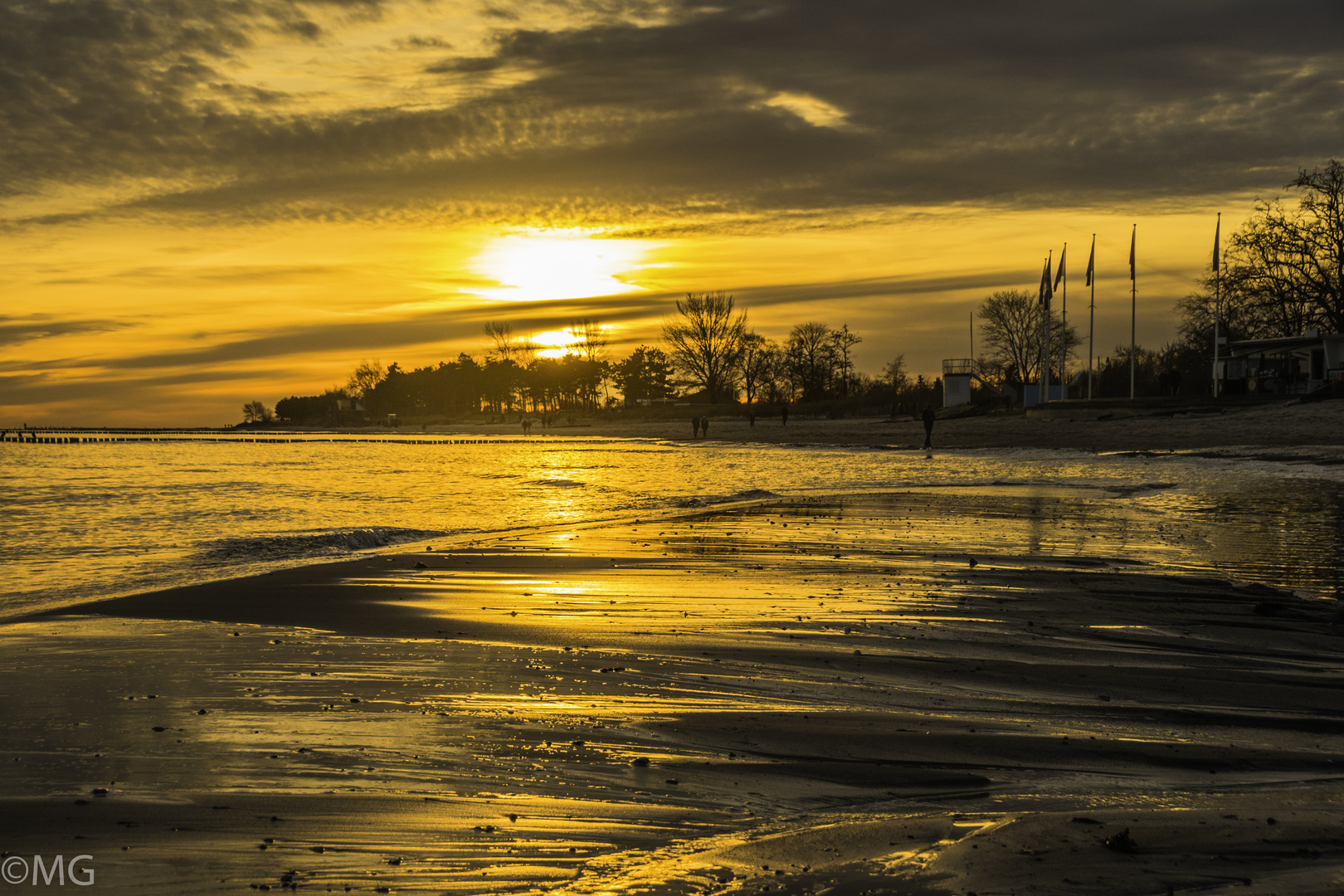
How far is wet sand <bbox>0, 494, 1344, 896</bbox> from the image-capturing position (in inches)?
113

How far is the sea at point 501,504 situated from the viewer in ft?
32.8

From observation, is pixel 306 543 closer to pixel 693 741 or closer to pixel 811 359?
pixel 693 741

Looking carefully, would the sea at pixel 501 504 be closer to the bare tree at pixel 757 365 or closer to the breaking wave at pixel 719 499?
the breaking wave at pixel 719 499

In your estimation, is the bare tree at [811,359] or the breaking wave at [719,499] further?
the bare tree at [811,359]

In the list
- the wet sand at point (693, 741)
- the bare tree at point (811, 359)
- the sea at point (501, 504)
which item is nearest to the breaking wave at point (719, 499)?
the sea at point (501, 504)

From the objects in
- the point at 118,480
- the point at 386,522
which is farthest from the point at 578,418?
the point at 386,522

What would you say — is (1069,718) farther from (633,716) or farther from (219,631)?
(219,631)

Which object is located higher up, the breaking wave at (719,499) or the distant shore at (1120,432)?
the distant shore at (1120,432)

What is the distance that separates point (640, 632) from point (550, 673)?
3.93 feet

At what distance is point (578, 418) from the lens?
131 metres
